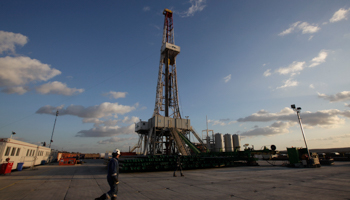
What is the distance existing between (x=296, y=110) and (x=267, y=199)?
18607 millimetres

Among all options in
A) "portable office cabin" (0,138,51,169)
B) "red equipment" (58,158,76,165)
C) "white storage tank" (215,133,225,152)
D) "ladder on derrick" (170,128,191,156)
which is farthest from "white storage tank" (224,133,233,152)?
"portable office cabin" (0,138,51,169)

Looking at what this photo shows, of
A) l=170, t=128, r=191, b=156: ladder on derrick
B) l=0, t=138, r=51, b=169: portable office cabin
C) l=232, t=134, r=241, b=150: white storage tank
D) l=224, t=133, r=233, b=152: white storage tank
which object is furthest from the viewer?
l=232, t=134, r=241, b=150: white storage tank

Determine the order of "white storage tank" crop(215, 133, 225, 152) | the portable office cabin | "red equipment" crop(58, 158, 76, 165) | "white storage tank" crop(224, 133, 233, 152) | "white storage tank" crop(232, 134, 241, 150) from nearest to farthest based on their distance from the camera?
the portable office cabin < "red equipment" crop(58, 158, 76, 165) < "white storage tank" crop(215, 133, 225, 152) < "white storage tank" crop(224, 133, 233, 152) < "white storage tank" crop(232, 134, 241, 150)

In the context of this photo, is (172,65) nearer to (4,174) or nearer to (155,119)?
(155,119)

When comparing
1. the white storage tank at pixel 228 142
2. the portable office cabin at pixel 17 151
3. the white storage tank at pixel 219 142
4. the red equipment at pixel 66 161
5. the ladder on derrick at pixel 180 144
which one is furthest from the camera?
the white storage tank at pixel 228 142

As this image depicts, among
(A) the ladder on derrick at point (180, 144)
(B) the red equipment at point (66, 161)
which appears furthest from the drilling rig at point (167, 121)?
(B) the red equipment at point (66, 161)

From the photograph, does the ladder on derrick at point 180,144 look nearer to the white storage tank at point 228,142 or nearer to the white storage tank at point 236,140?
the white storage tank at point 228,142

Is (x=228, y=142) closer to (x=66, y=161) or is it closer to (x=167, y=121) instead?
(x=167, y=121)

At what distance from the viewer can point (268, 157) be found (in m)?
32.1

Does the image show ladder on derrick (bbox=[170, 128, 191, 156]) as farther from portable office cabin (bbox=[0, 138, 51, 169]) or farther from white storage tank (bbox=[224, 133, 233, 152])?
portable office cabin (bbox=[0, 138, 51, 169])

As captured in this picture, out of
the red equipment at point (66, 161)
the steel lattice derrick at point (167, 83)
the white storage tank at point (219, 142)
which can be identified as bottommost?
the red equipment at point (66, 161)

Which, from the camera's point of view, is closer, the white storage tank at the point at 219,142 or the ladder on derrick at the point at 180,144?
the ladder on derrick at the point at 180,144

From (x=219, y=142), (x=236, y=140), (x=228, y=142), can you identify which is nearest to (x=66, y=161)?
(x=219, y=142)

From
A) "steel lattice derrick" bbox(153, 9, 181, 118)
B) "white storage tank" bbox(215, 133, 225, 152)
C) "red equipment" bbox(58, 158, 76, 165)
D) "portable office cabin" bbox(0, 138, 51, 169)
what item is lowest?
"red equipment" bbox(58, 158, 76, 165)
